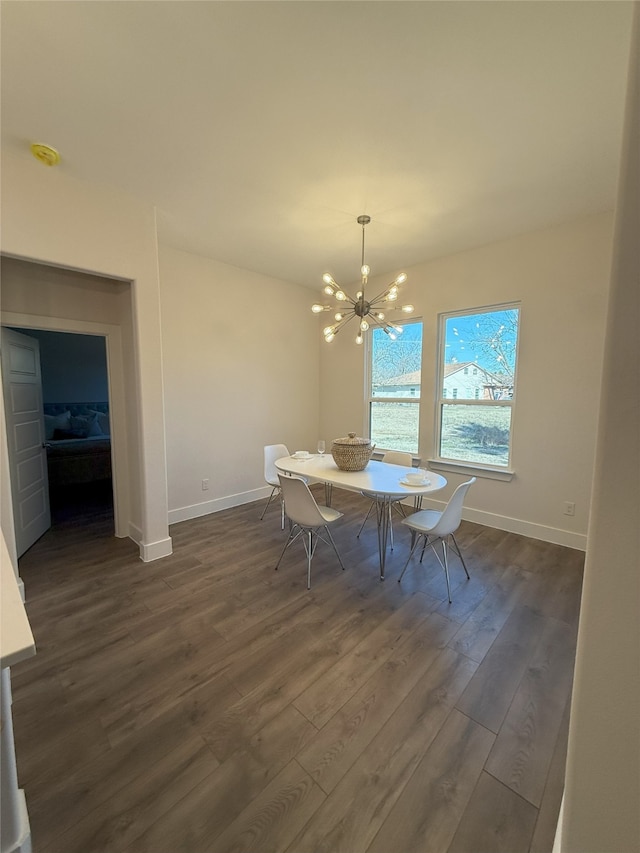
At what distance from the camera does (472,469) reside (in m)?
3.66

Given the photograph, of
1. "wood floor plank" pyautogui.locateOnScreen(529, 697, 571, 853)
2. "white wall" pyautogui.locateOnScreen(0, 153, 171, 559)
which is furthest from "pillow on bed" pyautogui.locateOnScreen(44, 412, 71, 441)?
"wood floor plank" pyautogui.locateOnScreen(529, 697, 571, 853)

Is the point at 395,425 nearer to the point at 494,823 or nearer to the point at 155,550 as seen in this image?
the point at 155,550

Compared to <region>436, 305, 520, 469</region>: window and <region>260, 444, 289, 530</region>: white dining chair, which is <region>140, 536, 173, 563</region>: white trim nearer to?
<region>260, 444, 289, 530</region>: white dining chair

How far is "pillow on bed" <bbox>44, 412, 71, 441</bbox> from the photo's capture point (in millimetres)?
5473

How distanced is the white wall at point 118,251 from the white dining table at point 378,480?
1178mm

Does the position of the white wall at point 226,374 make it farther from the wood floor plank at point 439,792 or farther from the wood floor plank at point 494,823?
the wood floor plank at point 494,823

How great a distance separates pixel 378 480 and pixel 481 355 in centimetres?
209

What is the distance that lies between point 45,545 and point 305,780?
3.11 m

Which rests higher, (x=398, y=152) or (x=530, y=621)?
(x=398, y=152)

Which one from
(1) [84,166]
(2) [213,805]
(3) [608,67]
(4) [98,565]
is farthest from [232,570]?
(3) [608,67]

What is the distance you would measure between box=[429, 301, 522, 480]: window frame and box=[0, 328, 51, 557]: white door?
4.10 m

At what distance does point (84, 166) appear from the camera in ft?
7.20

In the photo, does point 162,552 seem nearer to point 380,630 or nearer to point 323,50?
point 380,630

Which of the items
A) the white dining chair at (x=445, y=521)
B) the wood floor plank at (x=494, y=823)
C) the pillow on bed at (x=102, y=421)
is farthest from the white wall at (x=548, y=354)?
the pillow on bed at (x=102, y=421)
